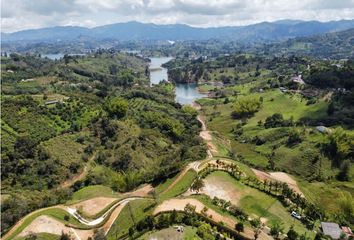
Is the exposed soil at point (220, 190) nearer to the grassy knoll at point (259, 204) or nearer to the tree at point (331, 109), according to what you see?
the grassy knoll at point (259, 204)

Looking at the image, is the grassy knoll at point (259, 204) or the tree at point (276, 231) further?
the grassy knoll at point (259, 204)

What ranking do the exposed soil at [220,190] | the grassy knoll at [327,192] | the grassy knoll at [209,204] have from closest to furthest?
the grassy knoll at [209,204]
the exposed soil at [220,190]
the grassy knoll at [327,192]

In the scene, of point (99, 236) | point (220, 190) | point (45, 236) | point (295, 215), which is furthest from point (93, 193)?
point (295, 215)

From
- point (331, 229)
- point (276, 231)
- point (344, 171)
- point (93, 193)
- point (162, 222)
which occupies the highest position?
point (162, 222)

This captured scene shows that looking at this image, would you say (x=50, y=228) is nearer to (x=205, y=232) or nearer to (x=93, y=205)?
(x=93, y=205)

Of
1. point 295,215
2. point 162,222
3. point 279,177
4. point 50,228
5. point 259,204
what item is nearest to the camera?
point 162,222

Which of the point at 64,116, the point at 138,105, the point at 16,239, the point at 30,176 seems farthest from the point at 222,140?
the point at 16,239

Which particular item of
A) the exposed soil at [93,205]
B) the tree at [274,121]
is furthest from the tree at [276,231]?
the tree at [274,121]

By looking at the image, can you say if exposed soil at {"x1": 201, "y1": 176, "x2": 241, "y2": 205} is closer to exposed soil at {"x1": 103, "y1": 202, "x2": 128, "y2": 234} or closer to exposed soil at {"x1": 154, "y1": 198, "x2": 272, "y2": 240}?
exposed soil at {"x1": 154, "y1": 198, "x2": 272, "y2": 240}
